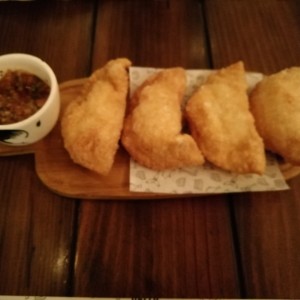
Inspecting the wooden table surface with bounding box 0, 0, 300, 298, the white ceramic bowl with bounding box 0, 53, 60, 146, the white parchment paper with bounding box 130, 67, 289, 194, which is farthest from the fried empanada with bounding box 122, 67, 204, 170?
the white ceramic bowl with bounding box 0, 53, 60, 146

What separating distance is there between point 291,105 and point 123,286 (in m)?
0.81

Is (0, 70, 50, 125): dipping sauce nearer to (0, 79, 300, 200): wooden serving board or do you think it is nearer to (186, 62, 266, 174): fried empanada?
(0, 79, 300, 200): wooden serving board

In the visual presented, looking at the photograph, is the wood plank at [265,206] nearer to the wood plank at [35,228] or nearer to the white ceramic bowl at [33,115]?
the wood plank at [35,228]

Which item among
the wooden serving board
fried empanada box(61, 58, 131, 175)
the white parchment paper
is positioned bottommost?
the wooden serving board

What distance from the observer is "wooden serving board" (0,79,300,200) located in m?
1.07

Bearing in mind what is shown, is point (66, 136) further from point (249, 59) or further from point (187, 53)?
point (249, 59)

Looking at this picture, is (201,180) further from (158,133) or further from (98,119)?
(98,119)

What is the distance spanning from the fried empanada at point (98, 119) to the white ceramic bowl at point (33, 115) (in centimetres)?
7

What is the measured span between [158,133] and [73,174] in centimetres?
32

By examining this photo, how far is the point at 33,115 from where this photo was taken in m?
1.02

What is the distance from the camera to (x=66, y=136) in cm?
109

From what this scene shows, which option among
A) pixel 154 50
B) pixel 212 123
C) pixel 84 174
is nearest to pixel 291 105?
pixel 212 123

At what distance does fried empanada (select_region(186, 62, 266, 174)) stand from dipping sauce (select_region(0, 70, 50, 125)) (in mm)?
521

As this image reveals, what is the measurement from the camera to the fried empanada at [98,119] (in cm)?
106
